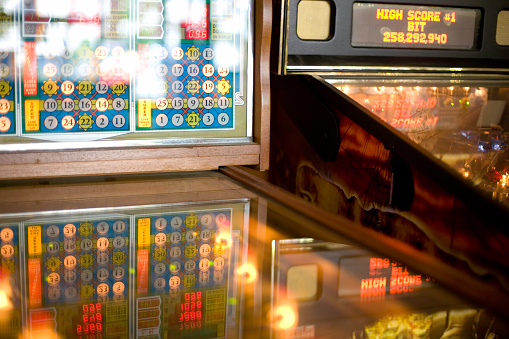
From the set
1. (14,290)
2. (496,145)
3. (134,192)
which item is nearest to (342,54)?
(496,145)

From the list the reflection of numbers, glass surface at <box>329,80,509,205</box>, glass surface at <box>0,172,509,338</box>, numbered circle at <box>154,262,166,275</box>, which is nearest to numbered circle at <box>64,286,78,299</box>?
glass surface at <box>0,172,509,338</box>

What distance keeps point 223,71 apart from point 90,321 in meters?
0.95

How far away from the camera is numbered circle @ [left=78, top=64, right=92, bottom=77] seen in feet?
4.35

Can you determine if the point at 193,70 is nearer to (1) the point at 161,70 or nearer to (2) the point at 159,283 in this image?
(1) the point at 161,70

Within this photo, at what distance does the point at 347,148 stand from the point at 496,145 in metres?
0.47

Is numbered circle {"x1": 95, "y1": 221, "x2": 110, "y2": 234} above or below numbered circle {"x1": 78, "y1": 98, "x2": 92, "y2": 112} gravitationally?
below

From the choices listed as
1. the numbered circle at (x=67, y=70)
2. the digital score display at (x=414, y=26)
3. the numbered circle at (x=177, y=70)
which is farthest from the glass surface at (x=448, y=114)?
the numbered circle at (x=67, y=70)

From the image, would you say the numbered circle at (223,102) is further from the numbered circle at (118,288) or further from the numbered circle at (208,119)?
the numbered circle at (118,288)

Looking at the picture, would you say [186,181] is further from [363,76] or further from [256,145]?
[363,76]

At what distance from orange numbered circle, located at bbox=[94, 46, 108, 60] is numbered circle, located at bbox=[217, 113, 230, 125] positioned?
1.03 ft

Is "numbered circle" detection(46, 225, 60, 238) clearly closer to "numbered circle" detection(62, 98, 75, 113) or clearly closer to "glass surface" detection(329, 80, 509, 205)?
"numbered circle" detection(62, 98, 75, 113)

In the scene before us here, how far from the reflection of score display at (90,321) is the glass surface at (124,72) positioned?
0.76 meters

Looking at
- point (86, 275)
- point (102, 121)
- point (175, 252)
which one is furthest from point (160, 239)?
point (102, 121)

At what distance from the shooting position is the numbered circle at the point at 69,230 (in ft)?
2.93
